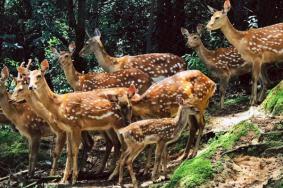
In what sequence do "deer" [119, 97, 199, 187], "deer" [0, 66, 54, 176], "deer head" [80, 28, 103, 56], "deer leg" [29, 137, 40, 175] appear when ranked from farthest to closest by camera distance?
"deer head" [80, 28, 103, 56] < "deer" [0, 66, 54, 176] < "deer leg" [29, 137, 40, 175] < "deer" [119, 97, 199, 187]

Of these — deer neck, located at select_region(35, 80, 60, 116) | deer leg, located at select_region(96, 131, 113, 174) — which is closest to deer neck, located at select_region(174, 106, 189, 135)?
deer leg, located at select_region(96, 131, 113, 174)

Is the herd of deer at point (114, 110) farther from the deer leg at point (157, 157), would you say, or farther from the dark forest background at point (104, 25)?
the dark forest background at point (104, 25)

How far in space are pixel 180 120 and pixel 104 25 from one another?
9428mm

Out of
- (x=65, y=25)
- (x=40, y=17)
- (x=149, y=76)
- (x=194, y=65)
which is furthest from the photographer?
(x=65, y=25)

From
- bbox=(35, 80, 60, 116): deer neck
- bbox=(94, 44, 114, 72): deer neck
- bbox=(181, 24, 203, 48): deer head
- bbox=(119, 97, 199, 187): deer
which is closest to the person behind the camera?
bbox=(119, 97, 199, 187): deer

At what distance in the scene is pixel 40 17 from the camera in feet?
56.0

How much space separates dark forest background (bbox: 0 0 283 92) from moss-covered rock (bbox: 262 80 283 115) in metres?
6.44

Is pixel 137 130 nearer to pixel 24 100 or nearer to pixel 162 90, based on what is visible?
pixel 162 90

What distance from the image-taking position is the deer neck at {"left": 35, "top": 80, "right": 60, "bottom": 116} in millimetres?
9945

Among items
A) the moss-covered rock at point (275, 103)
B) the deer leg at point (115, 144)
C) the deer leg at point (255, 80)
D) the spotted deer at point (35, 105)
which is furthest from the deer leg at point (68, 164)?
the deer leg at point (255, 80)

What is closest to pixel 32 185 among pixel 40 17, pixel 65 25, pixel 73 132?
pixel 73 132

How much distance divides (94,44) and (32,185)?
192 inches

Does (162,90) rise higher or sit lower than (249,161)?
higher

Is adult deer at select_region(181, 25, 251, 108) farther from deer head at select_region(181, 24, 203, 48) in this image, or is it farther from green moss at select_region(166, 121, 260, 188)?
green moss at select_region(166, 121, 260, 188)
